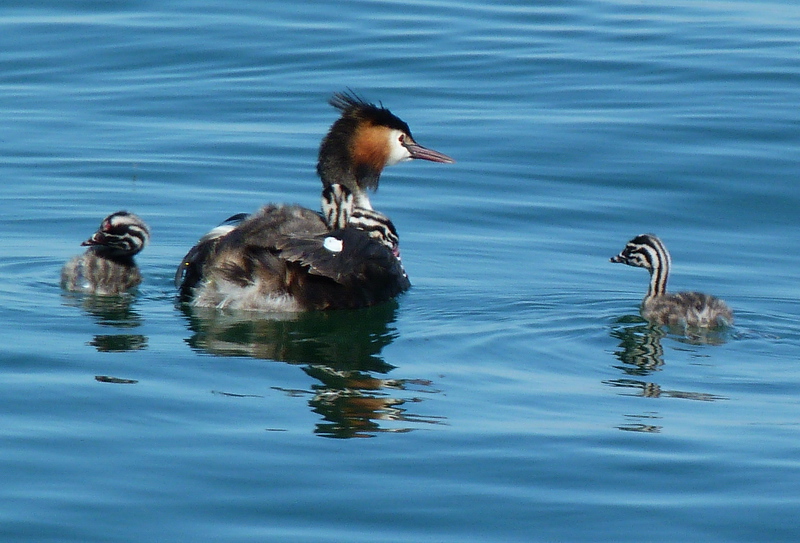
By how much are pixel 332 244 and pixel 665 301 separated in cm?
203

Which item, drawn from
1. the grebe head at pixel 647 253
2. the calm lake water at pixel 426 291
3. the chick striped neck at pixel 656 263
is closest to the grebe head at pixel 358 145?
the calm lake water at pixel 426 291

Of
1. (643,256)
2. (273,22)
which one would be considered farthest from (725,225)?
(273,22)

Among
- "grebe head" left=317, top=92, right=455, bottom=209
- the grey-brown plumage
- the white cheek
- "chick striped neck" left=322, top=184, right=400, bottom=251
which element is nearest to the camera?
the grey-brown plumage

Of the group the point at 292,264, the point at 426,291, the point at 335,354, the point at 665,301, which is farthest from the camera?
the point at 426,291

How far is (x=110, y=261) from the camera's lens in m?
9.23

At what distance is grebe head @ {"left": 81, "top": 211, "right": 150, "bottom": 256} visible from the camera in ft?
30.3

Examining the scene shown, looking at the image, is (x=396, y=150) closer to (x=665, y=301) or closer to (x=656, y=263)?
(x=656, y=263)

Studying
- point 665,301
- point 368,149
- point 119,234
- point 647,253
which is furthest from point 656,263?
point 119,234

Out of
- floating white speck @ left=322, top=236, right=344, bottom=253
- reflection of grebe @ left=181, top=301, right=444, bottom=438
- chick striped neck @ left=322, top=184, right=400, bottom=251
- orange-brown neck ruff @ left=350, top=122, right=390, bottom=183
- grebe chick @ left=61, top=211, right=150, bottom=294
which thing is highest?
orange-brown neck ruff @ left=350, top=122, right=390, bottom=183

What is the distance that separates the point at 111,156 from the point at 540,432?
744cm

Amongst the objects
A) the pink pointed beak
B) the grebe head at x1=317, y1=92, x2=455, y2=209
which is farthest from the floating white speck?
the pink pointed beak

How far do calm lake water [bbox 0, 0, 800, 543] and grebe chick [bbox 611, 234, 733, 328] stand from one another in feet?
0.48

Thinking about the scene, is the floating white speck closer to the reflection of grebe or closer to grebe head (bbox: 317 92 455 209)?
the reflection of grebe

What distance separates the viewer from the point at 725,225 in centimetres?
1149
